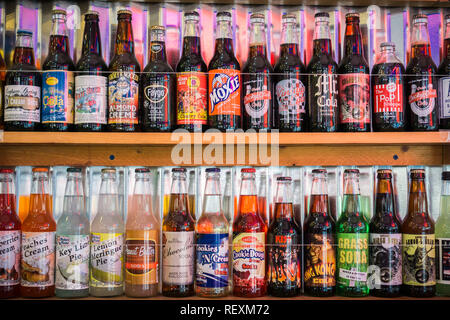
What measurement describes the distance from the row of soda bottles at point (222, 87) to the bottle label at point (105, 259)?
0.30 metres

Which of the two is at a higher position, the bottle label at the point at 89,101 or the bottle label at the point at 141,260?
the bottle label at the point at 89,101

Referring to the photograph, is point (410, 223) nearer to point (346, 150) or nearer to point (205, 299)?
point (346, 150)

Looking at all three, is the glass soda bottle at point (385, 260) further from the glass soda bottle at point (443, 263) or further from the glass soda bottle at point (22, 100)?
the glass soda bottle at point (22, 100)

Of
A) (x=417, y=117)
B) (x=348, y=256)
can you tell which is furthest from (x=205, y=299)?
(x=417, y=117)

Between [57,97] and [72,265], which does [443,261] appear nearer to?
[72,265]

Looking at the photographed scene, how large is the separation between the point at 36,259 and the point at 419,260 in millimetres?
1020

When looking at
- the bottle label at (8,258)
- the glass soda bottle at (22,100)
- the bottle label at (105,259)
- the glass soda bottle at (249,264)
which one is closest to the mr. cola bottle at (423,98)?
the glass soda bottle at (249,264)

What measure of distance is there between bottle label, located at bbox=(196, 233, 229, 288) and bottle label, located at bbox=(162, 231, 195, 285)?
0.03 metres

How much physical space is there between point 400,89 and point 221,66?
509mm

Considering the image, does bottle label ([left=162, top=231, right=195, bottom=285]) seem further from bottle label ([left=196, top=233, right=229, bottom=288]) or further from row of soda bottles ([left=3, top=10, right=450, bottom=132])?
row of soda bottles ([left=3, top=10, right=450, bottom=132])

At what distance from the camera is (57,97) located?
1371 millimetres

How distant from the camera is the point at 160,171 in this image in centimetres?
158

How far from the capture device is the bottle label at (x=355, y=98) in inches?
55.6

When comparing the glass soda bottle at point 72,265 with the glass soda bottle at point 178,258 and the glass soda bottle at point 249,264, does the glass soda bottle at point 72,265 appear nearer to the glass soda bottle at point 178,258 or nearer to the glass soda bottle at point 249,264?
the glass soda bottle at point 178,258
